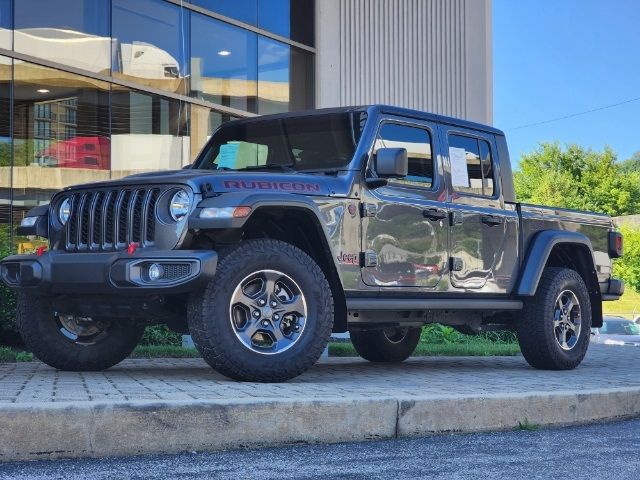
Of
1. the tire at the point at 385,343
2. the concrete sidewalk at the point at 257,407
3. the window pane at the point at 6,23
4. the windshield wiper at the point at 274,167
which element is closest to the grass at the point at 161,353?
the concrete sidewalk at the point at 257,407

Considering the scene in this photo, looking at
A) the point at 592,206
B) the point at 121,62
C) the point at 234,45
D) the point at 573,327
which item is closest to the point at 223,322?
the point at 573,327

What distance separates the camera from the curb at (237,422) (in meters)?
4.47

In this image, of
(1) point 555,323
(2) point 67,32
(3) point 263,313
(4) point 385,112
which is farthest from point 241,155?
(2) point 67,32

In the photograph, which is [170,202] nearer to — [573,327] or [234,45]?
[573,327]

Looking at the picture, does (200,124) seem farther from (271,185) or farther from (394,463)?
(394,463)

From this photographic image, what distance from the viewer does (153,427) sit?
467 cm

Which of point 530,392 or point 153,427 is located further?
point 530,392

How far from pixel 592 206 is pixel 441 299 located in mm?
66027

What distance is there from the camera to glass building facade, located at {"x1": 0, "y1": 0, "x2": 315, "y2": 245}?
43.2ft

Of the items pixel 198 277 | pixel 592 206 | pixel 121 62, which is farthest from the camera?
pixel 592 206

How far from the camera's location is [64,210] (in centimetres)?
680

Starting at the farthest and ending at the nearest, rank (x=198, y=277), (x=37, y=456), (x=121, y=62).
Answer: (x=121, y=62) → (x=198, y=277) → (x=37, y=456)

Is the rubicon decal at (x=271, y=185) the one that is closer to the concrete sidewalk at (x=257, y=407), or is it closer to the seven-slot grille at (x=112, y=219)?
the seven-slot grille at (x=112, y=219)

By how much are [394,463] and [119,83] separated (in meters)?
11.0
